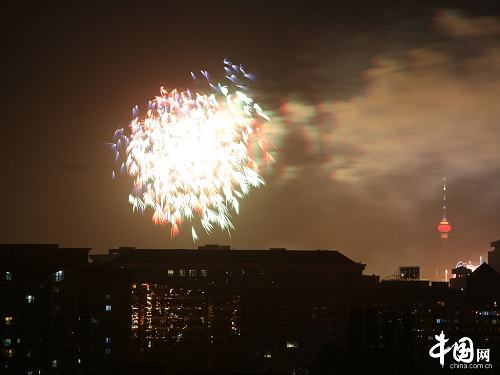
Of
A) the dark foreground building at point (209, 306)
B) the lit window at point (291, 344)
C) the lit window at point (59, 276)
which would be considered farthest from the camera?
the lit window at point (291, 344)

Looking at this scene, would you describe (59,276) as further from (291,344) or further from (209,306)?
(291,344)

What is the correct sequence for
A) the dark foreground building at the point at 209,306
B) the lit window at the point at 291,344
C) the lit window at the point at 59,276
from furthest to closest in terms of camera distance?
the lit window at the point at 291,344 → the dark foreground building at the point at 209,306 → the lit window at the point at 59,276

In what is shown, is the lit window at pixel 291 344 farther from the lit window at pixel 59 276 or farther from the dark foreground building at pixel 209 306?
the lit window at pixel 59 276

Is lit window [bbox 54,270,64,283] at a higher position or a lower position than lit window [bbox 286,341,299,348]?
higher

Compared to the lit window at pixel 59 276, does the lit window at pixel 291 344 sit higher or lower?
lower

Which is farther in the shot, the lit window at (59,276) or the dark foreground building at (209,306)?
the dark foreground building at (209,306)

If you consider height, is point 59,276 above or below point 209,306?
above

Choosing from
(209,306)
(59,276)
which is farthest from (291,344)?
(59,276)

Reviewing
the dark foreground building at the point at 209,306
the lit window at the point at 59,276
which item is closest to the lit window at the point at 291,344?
the dark foreground building at the point at 209,306

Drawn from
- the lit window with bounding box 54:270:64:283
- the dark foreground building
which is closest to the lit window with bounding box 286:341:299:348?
the dark foreground building

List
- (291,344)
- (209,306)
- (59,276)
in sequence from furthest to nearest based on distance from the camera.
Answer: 1. (209,306)
2. (291,344)
3. (59,276)

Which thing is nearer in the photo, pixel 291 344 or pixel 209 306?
pixel 291 344

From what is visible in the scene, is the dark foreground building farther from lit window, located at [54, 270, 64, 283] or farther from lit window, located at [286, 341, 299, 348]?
lit window, located at [54, 270, 64, 283]

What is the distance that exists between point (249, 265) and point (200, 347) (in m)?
14.9
